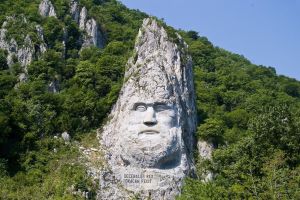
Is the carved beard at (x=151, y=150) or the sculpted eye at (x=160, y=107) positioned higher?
the sculpted eye at (x=160, y=107)

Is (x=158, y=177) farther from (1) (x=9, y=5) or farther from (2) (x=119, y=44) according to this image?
(1) (x=9, y=5)

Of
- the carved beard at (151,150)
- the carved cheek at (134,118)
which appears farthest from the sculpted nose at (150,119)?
the carved beard at (151,150)

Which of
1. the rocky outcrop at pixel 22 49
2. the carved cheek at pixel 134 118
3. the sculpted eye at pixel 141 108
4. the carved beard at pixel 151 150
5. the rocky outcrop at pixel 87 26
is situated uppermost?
the rocky outcrop at pixel 87 26

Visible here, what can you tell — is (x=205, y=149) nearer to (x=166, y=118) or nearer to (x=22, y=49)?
(x=166, y=118)

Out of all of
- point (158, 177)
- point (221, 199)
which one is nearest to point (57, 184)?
point (158, 177)

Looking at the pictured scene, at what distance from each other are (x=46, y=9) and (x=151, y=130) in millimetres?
24760

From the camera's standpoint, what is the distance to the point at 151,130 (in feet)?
110

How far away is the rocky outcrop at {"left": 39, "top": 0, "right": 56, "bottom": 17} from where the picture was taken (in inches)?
2070

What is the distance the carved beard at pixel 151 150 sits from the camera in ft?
108

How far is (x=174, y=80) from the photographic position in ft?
122

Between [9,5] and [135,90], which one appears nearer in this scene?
[135,90]

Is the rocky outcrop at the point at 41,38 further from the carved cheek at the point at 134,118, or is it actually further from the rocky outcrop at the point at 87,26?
the carved cheek at the point at 134,118

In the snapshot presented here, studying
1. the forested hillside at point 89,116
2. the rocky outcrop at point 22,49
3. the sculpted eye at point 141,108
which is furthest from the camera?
the rocky outcrop at point 22,49

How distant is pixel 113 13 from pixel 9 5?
48.8 ft
